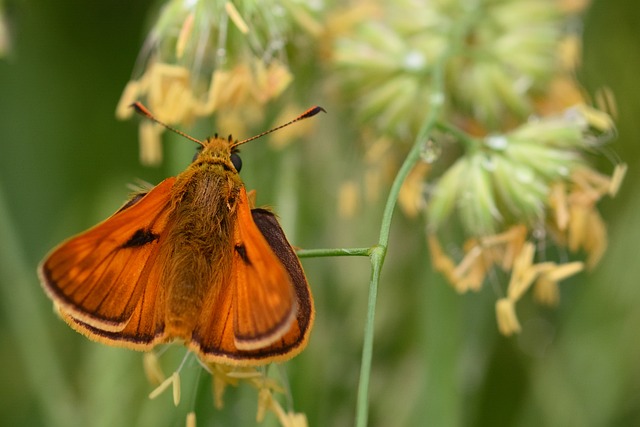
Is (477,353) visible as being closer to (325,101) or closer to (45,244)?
(325,101)

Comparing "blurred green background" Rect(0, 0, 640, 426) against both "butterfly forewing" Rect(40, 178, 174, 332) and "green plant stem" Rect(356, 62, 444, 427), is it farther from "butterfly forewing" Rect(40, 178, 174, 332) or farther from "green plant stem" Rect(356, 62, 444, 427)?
"green plant stem" Rect(356, 62, 444, 427)

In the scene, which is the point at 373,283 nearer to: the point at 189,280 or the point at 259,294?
the point at 259,294

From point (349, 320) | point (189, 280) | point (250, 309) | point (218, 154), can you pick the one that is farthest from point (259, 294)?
point (349, 320)

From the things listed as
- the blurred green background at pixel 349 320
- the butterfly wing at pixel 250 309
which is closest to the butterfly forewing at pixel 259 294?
the butterfly wing at pixel 250 309

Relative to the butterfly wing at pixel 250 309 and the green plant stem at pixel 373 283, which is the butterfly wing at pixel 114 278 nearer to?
the butterfly wing at pixel 250 309

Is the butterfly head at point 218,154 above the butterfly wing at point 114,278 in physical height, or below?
above

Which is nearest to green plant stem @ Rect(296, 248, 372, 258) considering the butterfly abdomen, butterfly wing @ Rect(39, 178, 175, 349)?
the butterfly abdomen
